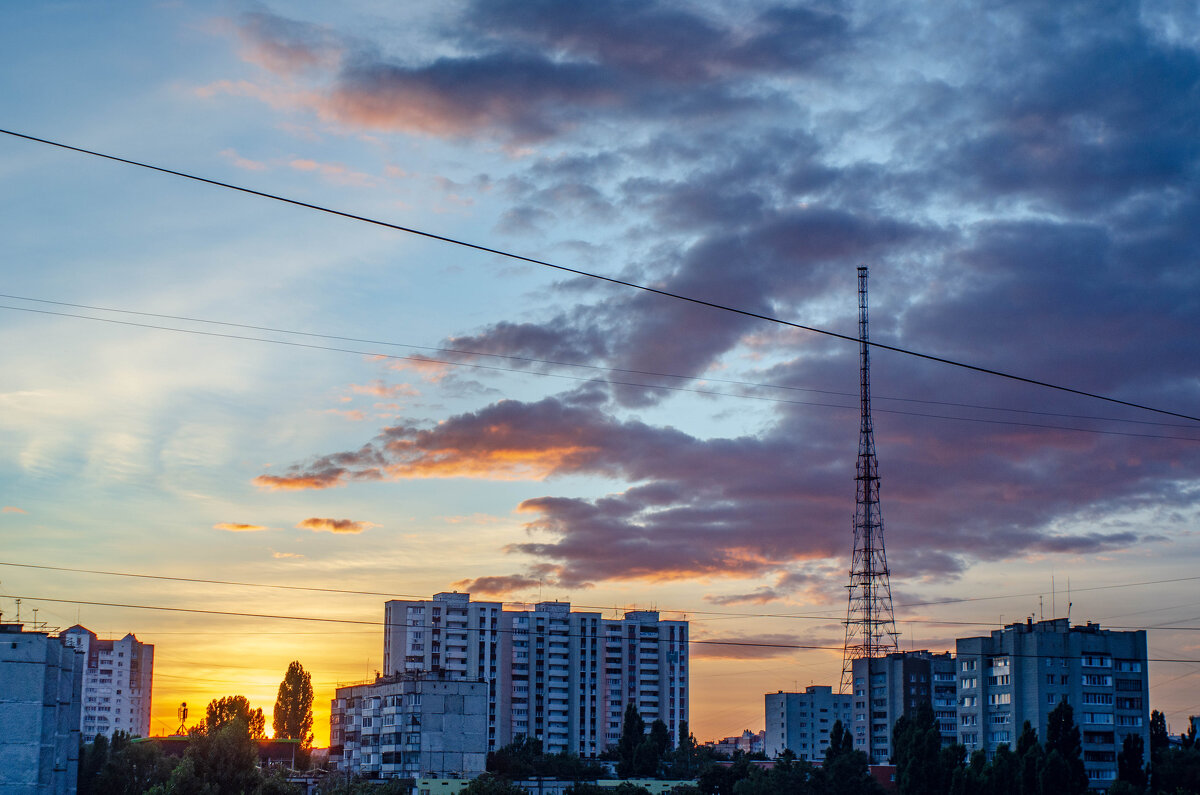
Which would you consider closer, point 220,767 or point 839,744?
point 220,767

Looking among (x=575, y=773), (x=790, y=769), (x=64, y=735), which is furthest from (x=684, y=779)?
(x=64, y=735)

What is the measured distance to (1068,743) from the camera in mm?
124938

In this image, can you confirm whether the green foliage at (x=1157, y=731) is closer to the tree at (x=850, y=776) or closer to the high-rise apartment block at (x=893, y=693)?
the high-rise apartment block at (x=893, y=693)

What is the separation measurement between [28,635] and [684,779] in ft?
322

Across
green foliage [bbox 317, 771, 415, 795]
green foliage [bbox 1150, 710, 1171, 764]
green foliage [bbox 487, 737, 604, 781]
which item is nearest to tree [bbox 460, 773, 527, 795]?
green foliage [bbox 317, 771, 415, 795]

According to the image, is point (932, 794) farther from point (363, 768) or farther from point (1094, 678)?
point (363, 768)

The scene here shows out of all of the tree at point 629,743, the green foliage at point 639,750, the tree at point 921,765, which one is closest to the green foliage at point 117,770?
the tree at point 629,743

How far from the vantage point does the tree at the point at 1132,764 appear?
126750mm

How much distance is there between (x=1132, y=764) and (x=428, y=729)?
253 ft

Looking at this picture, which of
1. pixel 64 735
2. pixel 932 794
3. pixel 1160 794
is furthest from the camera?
pixel 932 794

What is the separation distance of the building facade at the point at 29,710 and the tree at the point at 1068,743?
8573cm

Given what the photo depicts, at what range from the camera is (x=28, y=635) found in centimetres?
8831

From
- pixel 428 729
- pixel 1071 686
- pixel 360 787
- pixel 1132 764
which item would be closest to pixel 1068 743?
pixel 1132 764

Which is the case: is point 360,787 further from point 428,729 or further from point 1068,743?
point 1068,743
